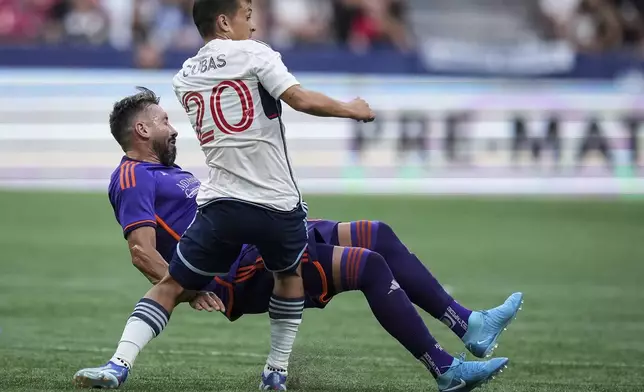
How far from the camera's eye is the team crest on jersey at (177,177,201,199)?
19.0 feet

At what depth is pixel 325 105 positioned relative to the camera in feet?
16.2

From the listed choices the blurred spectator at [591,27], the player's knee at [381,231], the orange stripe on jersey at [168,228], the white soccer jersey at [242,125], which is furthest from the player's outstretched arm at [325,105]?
the blurred spectator at [591,27]

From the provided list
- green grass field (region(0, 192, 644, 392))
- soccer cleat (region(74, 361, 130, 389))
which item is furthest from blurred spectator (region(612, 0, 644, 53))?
soccer cleat (region(74, 361, 130, 389))

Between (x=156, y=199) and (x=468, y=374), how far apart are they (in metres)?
1.67

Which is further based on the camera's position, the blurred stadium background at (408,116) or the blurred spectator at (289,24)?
the blurred spectator at (289,24)

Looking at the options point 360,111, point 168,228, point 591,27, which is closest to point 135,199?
point 168,228

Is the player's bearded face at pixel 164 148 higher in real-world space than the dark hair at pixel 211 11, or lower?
lower

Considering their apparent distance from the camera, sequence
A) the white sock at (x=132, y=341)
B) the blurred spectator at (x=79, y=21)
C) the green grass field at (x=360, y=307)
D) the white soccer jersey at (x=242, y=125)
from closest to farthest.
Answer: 1. the white soccer jersey at (x=242, y=125)
2. the white sock at (x=132, y=341)
3. the green grass field at (x=360, y=307)
4. the blurred spectator at (x=79, y=21)

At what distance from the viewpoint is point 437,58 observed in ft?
57.5

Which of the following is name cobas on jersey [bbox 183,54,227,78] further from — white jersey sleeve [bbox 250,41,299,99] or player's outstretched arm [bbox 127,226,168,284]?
player's outstretched arm [bbox 127,226,168,284]

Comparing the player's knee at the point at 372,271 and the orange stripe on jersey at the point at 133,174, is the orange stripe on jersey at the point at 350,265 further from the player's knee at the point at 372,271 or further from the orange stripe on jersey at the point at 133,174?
the orange stripe on jersey at the point at 133,174

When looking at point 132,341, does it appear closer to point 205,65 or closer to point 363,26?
point 205,65

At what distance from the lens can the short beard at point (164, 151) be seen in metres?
5.89

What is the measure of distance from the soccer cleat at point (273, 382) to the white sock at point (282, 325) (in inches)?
1.0
